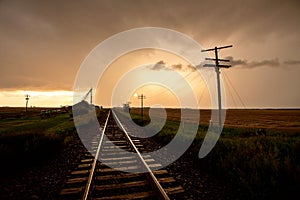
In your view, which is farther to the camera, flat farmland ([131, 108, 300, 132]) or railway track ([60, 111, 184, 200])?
flat farmland ([131, 108, 300, 132])

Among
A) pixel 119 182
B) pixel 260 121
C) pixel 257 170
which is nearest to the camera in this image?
pixel 119 182

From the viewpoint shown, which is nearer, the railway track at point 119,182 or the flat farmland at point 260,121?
the railway track at point 119,182

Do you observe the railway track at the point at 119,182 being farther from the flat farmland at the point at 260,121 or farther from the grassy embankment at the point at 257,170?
the flat farmland at the point at 260,121

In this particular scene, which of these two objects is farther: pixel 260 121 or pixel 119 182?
pixel 260 121

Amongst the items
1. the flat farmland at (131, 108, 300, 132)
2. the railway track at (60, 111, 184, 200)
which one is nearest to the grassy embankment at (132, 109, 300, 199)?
the railway track at (60, 111, 184, 200)

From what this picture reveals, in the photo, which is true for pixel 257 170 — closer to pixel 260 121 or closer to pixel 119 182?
pixel 119 182

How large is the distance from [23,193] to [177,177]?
13.0 ft

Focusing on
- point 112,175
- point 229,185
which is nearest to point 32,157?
point 112,175

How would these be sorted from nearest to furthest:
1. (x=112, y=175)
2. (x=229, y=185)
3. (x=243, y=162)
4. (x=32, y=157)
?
(x=229, y=185)
(x=112, y=175)
(x=243, y=162)
(x=32, y=157)

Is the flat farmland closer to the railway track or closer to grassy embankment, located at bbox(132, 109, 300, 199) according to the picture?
grassy embankment, located at bbox(132, 109, 300, 199)

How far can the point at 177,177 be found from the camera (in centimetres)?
516

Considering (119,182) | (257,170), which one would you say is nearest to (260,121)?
(257,170)

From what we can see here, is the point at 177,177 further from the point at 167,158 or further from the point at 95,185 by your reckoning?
the point at 95,185

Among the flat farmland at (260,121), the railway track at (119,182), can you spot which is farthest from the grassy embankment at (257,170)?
the flat farmland at (260,121)
